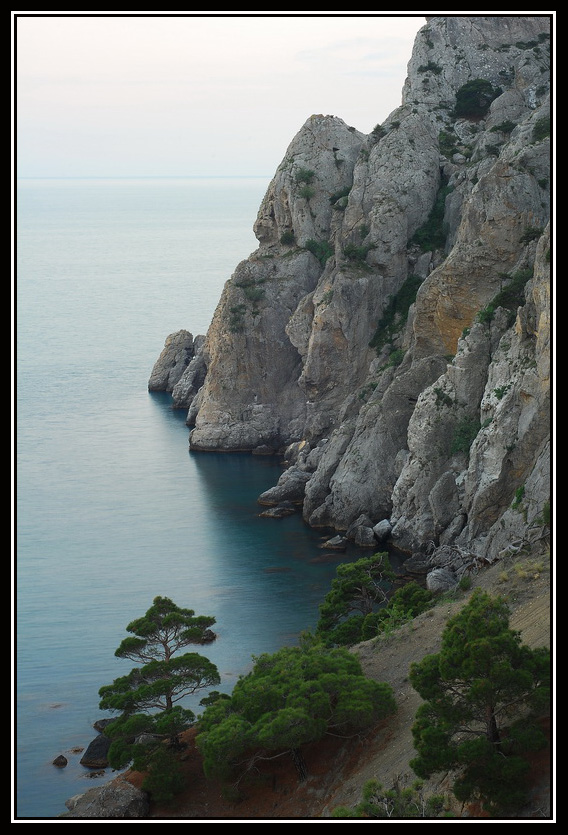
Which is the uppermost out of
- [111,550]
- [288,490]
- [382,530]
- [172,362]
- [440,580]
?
[172,362]

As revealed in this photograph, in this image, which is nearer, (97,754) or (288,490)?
(97,754)

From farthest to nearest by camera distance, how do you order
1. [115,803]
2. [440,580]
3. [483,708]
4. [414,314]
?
1. [414,314]
2. [440,580]
3. [115,803]
4. [483,708]

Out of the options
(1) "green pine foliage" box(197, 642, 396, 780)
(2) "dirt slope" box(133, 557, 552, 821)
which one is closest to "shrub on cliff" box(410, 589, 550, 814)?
(2) "dirt slope" box(133, 557, 552, 821)

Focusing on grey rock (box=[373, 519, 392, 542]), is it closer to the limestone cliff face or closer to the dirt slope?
the limestone cliff face

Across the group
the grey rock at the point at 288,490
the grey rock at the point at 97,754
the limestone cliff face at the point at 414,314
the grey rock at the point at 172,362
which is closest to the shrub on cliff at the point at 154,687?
the grey rock at the point at 97,754

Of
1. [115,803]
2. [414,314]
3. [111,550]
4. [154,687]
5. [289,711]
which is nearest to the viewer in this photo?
[289,711]

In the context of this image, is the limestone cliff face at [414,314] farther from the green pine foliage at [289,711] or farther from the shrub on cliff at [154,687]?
the shrub on cliff at [154,687]

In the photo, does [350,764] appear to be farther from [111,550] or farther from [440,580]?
[111,550]

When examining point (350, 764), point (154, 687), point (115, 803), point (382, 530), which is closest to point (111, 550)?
point (382, 530)
